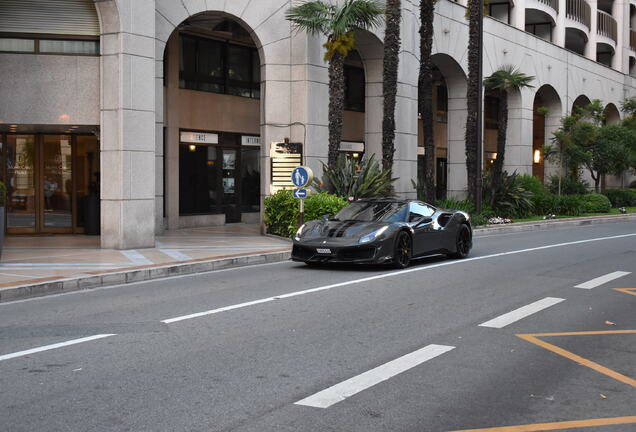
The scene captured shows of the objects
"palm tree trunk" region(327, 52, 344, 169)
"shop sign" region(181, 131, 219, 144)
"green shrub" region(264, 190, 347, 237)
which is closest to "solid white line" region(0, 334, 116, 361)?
"green shrub" region(264, 190, 347, 237)

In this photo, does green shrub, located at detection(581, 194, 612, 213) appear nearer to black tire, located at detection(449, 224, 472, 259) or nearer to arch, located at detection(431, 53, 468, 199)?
arch, located at detection(431, 53, 468, 199)

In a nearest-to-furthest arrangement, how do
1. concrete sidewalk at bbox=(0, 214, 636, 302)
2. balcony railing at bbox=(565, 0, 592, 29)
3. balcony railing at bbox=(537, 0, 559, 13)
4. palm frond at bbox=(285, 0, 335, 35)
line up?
concrete sidewalk at bbox=(0, 214, 636, 302), palm frond at bbox=(285, 0, 335, 35), balcony railing at bbox=(537, 0, 559, 13), balcony railing at bbox=(565, 0, 592, 29)

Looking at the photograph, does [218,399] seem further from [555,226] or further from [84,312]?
[555,226]

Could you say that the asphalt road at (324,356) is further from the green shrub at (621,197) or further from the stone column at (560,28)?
the stone column at (560,28)

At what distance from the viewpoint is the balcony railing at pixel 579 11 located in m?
46.2

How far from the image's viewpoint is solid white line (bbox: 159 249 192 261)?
14.9m

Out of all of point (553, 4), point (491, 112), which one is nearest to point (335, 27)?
point (491, 112)

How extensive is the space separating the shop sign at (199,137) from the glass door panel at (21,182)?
5393mm

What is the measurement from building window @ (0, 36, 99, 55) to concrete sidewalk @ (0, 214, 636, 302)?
4.62 m

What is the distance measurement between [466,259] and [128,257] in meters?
6.94

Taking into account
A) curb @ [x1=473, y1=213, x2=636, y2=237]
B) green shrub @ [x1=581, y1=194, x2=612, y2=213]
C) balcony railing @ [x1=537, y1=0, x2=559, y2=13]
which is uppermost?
balcony railing @ [x1=537, y1=0, x2=559, y2=13]

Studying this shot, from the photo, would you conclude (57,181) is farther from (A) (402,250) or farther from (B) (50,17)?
(A) (402,250)

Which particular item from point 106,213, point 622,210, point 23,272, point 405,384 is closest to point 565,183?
point 622,210

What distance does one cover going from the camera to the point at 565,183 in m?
37.9
